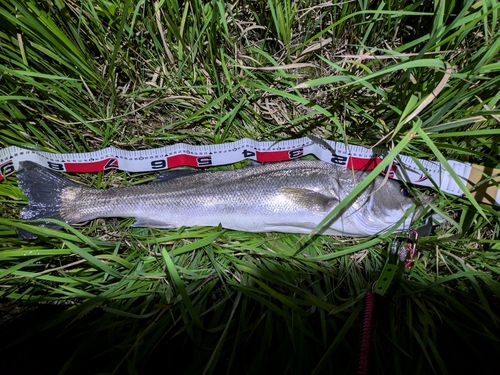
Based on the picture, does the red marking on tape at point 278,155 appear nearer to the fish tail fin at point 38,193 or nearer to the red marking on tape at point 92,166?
the red marking on tape at point 92,166

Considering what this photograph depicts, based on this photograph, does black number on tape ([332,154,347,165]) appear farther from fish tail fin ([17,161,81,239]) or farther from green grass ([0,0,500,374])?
fish tail fin ([17,161,81,239])

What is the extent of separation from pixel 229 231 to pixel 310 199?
79 cm

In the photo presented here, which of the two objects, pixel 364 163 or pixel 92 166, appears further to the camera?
pixel 92 166

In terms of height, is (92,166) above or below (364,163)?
above

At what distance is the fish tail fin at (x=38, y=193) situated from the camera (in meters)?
2.97

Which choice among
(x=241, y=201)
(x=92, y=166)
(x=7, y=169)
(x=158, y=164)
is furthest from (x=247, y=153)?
(x=7, y=169)

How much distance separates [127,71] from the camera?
114 inches

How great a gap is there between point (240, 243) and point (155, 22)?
196cm

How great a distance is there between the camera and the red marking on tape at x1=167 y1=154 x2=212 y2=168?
3090 mm

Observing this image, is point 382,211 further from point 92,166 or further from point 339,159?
point 92,166

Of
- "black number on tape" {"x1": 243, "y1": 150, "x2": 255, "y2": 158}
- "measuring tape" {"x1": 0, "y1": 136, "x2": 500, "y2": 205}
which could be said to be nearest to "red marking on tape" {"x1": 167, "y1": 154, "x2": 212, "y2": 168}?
"measuring tape" {"x1": 0, "y1": 136, "x2": 500, "y2": 205}

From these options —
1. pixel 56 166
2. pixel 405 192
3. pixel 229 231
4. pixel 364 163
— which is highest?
pixel 56 166

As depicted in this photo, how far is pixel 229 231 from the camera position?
3.10m

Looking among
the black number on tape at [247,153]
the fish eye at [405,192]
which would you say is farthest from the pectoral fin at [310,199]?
the fish eye at [405,192]
